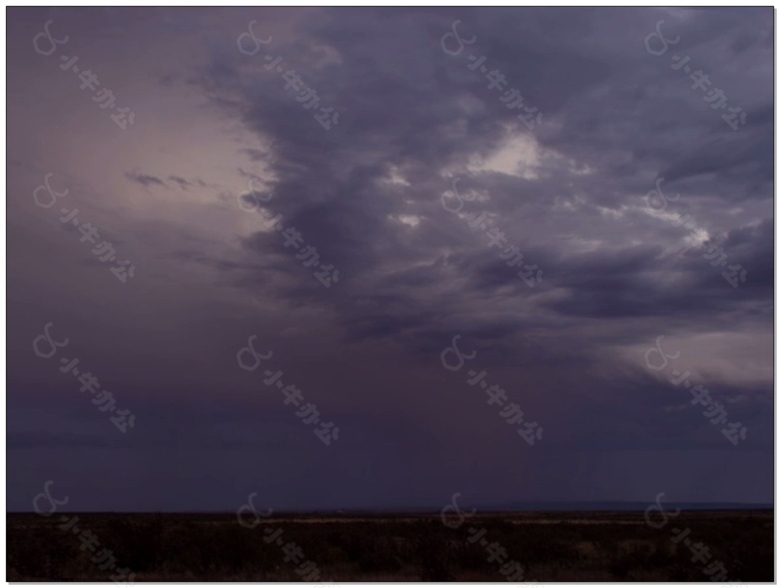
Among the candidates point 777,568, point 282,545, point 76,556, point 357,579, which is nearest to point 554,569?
point 357,579

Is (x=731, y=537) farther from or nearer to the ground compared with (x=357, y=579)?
farther from the ground

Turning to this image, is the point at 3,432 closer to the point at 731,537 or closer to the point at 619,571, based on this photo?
the point at 619,571

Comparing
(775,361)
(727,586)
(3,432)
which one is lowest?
(727,586)

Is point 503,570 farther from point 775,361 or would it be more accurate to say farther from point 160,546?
point 775,361

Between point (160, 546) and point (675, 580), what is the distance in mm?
13343

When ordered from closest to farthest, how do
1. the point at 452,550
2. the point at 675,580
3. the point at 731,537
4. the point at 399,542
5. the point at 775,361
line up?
1. the point at 775,361
2. the point at 675,580
3. the point at 452,550
4. the point at 399,542
5. the point at 731,537

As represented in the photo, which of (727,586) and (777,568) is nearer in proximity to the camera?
(777,568)

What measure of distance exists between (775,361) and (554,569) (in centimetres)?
1164

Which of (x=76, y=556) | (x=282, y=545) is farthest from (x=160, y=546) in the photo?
(x=282, y=545)

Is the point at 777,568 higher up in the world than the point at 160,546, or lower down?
lower down

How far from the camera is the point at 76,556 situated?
22.5 meters

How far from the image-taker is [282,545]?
2567cm

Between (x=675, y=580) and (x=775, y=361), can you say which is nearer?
(x=775, y=361)

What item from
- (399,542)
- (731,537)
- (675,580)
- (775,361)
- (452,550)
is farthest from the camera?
(731,537)
